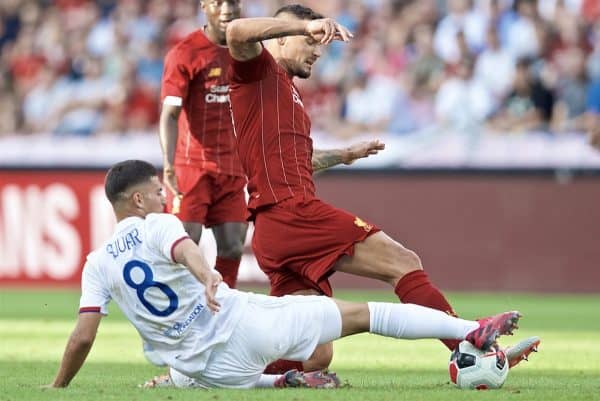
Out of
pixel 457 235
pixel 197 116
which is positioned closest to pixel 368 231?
pixel 197 116

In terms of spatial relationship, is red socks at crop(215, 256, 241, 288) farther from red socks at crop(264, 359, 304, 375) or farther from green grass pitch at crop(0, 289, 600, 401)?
red socks at crop(264, 359, 304, 375)

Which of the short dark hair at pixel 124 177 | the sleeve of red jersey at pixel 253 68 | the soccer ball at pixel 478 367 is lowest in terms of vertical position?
the soccer ball at pixel 478 367

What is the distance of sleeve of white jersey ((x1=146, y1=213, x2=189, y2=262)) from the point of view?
6598mm

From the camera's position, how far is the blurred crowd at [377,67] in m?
17.2

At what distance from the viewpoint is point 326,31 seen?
21.7 feet

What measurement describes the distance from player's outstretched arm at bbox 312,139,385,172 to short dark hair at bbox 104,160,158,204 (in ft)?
5.43

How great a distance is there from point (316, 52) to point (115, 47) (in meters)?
11.7

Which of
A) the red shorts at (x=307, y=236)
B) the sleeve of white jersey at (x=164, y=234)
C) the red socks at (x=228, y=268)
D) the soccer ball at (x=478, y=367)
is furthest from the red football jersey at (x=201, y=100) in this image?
the soccer ball at (x=478, y=367)

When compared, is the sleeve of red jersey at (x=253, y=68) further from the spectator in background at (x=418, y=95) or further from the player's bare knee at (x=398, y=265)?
the spectator in background at (x=418, y=95)

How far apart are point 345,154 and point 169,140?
2.19 meters

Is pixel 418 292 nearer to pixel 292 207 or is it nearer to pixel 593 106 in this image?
pixel 292 207

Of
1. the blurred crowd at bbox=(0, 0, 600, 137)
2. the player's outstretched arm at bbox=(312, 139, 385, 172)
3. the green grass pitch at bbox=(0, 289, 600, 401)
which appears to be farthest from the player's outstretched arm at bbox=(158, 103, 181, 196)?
the blurred crowd at bbox=(0, 0, 600, 137)

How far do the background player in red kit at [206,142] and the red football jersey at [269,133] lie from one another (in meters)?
2.46

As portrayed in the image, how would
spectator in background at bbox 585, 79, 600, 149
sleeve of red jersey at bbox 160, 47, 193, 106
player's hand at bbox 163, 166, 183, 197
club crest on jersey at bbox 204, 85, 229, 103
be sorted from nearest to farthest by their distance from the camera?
player's hand at bbox 163, 166, 183, 197, sleeve of red jersey at bbox 160, 47, 193, 106, club crest on jersey at bbox 204, 85, 229, 103, spectator in background at bbox 585, 79, 600, 149
